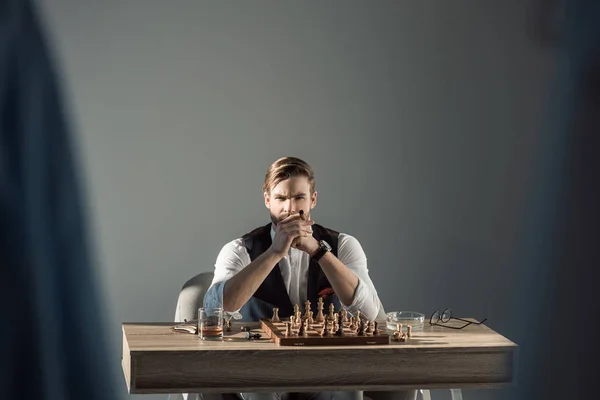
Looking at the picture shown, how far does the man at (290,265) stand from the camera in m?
3.36

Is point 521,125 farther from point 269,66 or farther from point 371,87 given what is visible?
point 269,66

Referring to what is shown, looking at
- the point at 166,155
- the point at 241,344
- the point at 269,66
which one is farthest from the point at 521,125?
the point at 241,344

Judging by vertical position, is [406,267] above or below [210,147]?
below

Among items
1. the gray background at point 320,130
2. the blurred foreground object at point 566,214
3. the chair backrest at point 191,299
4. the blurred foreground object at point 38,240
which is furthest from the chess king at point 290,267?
the blurred foreground object at point 566,214

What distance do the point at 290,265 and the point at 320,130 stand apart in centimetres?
111

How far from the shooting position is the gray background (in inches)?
173

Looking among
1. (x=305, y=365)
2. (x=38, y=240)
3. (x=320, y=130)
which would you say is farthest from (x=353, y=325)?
(x=38, y=240)

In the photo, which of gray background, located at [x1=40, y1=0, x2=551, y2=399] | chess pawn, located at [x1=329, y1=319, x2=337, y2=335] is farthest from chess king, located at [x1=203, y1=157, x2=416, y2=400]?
gray background, located at [x1=40, y1=0, x2=551, y2=399]

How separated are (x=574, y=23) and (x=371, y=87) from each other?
113cm

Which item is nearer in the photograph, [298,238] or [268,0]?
[298,238]

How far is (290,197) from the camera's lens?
3.47 metres

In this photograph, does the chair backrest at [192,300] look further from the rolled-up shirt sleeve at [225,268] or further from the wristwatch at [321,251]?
the wristwatch at [321,251]

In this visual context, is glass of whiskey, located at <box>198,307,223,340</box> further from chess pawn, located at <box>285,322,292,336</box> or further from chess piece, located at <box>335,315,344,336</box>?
chess piece, located at <box>335,315,344,336</box>

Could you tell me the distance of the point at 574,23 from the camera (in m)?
4.86
